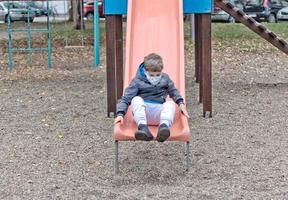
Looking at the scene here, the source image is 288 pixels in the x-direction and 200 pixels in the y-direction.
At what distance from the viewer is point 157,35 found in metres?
7.90

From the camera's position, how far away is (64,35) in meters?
21.7

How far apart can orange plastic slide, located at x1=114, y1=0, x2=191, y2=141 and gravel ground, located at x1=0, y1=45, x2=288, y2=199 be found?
0.78 metres

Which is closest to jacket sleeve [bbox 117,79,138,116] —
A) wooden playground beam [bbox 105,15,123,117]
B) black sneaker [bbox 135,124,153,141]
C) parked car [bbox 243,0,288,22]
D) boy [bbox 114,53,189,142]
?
boy [bbox 114,53,189,142]

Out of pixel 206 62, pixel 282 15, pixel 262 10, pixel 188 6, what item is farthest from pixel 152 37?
pixel 282 15

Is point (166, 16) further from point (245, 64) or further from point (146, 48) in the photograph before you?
point (245, 64)

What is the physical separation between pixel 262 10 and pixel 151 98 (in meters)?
25.7

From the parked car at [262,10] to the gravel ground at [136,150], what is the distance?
20.1 metres

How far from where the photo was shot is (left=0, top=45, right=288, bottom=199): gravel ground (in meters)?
5.25

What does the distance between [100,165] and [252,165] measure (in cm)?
139

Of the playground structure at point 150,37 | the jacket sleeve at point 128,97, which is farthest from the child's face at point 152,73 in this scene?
the playground structure at point 150,37

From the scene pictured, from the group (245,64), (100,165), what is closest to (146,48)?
(100,165)

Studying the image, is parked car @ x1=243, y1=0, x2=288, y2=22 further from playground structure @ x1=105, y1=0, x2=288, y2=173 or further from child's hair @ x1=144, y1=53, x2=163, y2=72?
child's hair @ x1=144, y1=53, x2=163, y2=72

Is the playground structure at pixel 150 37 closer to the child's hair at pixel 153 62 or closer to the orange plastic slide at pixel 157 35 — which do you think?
the orange plastic slide at pixel 157 35

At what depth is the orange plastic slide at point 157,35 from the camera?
7285mm
